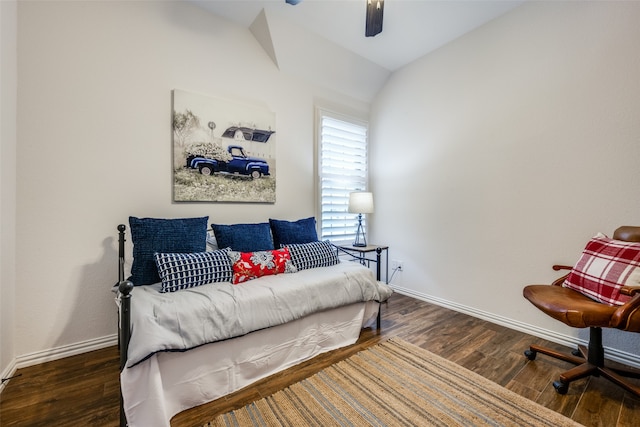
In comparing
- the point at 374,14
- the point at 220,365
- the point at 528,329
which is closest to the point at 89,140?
the point at 220,365

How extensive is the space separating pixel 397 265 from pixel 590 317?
2139 mm

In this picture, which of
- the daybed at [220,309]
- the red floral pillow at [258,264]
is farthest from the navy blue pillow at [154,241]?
the red floral pillow at [258,264]

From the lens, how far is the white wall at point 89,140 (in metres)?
1.90

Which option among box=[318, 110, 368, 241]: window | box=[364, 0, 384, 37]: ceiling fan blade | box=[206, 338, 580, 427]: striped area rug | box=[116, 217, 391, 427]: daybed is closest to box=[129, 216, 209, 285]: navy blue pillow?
box=[116, 217, 391, 427]: daybed

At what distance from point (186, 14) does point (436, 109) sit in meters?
2.74

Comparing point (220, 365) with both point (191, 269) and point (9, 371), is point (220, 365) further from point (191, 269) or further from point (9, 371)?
point (9, 371)

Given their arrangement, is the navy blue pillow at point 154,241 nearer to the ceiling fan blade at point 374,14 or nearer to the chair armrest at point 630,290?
the ceiling fan blade at point 374,14

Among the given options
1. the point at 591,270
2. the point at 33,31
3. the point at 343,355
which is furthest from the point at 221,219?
the point at 591,270

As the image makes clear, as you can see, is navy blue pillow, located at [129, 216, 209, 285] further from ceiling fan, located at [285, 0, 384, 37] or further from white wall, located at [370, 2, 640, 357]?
white wall, located at [370, 2, 640, 357]

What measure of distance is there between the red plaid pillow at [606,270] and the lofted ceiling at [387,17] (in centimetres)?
225

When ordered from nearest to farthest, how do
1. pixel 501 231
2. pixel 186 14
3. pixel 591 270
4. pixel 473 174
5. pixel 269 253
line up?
pixel 591 270 < pixel 269 253 < pixel 186 14 < pixel 501 231 < pixel 473 174

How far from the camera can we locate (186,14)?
8.12 ft

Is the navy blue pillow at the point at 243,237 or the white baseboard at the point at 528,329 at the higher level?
the navy blue pillow at the point at 243,237

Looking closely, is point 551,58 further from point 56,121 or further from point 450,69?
point 56,121
